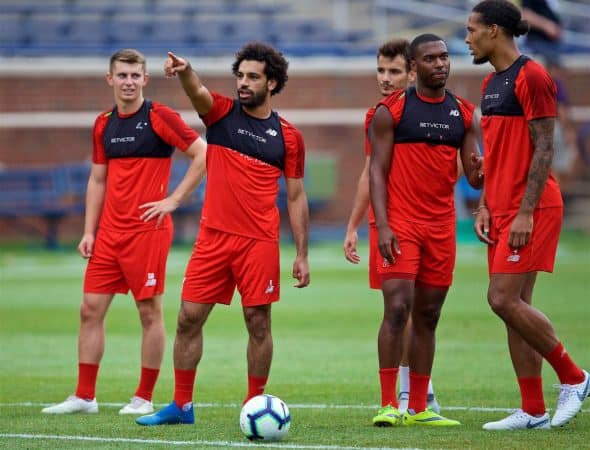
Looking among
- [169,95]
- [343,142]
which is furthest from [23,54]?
[343,142]

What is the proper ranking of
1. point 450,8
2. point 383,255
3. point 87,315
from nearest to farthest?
point 383,255 → point 87,315 → point 450,8

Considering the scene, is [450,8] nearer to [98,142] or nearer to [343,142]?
[343,142]

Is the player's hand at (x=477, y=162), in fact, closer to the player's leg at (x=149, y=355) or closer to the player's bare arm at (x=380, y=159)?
the player's bare arm at (x=380, y=159)

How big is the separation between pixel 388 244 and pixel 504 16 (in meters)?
1.68

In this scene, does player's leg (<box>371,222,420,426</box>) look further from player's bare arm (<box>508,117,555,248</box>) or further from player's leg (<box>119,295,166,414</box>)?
player's leg (<box>119,295,166,414</box>)

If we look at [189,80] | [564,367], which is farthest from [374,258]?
[189,80]

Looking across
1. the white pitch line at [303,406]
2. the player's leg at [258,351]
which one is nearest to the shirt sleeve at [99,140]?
the white pitch line at [303,406]

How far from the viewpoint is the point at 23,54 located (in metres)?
33.6

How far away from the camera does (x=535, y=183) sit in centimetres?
774

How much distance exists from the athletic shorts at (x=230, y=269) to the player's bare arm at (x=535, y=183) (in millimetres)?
1711

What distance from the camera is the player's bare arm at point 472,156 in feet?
28.0

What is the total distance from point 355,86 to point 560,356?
2710cm

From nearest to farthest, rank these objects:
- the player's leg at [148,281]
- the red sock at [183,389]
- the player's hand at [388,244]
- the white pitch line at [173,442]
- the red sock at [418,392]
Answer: the white pitch line at [173,442]
the player's hand at [388,244]
the red sock at [183,389]
the red sock at [418,392]
the player's leg at [148,281]

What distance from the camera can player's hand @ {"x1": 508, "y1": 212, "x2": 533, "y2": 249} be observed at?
305 inches
